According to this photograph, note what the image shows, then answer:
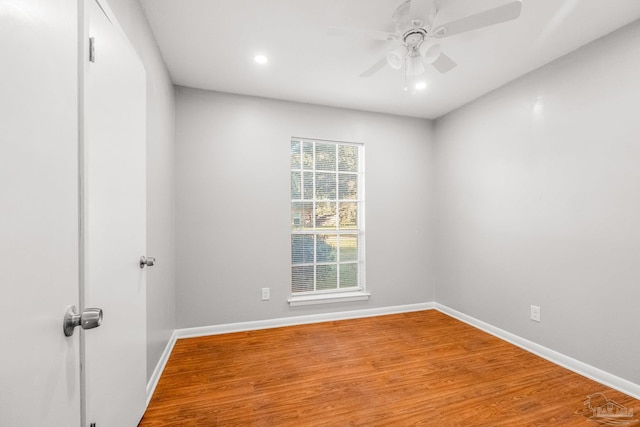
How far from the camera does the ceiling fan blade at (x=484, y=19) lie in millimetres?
1356

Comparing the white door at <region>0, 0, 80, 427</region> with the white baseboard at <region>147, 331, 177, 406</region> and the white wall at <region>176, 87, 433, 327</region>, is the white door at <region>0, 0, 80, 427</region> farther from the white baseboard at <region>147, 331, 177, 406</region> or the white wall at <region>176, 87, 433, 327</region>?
the white wall at <region>176, 87, 433, 327</region>

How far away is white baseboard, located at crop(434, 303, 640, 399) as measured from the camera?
1897mm

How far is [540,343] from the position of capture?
2.43 meters

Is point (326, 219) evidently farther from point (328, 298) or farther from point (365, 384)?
point (365, 384)

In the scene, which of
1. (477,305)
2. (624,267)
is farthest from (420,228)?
(624,267)

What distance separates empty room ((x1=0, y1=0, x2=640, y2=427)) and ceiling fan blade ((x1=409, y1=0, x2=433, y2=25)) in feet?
0.05

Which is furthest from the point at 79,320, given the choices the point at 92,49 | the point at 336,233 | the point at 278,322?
the point at 336,233

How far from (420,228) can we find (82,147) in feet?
11.5

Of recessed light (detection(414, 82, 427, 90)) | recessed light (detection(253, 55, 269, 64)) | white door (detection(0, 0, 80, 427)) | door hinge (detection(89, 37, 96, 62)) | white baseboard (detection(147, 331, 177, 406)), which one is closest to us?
white door (detection(0, 0, 80, 427))

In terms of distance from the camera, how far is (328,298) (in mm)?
3248

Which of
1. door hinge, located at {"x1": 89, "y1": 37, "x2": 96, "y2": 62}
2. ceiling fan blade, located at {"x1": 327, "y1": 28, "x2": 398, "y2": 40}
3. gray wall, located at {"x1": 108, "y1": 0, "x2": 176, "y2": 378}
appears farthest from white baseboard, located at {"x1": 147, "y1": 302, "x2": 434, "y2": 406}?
ceiling fan blade, located at {"x1": 327, "y1": 28, "x2": 398, "y2": 40}

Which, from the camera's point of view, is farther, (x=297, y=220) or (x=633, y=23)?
(x=297, y=220)

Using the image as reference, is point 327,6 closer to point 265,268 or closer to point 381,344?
point 265,268

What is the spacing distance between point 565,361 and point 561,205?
1.27 metres
